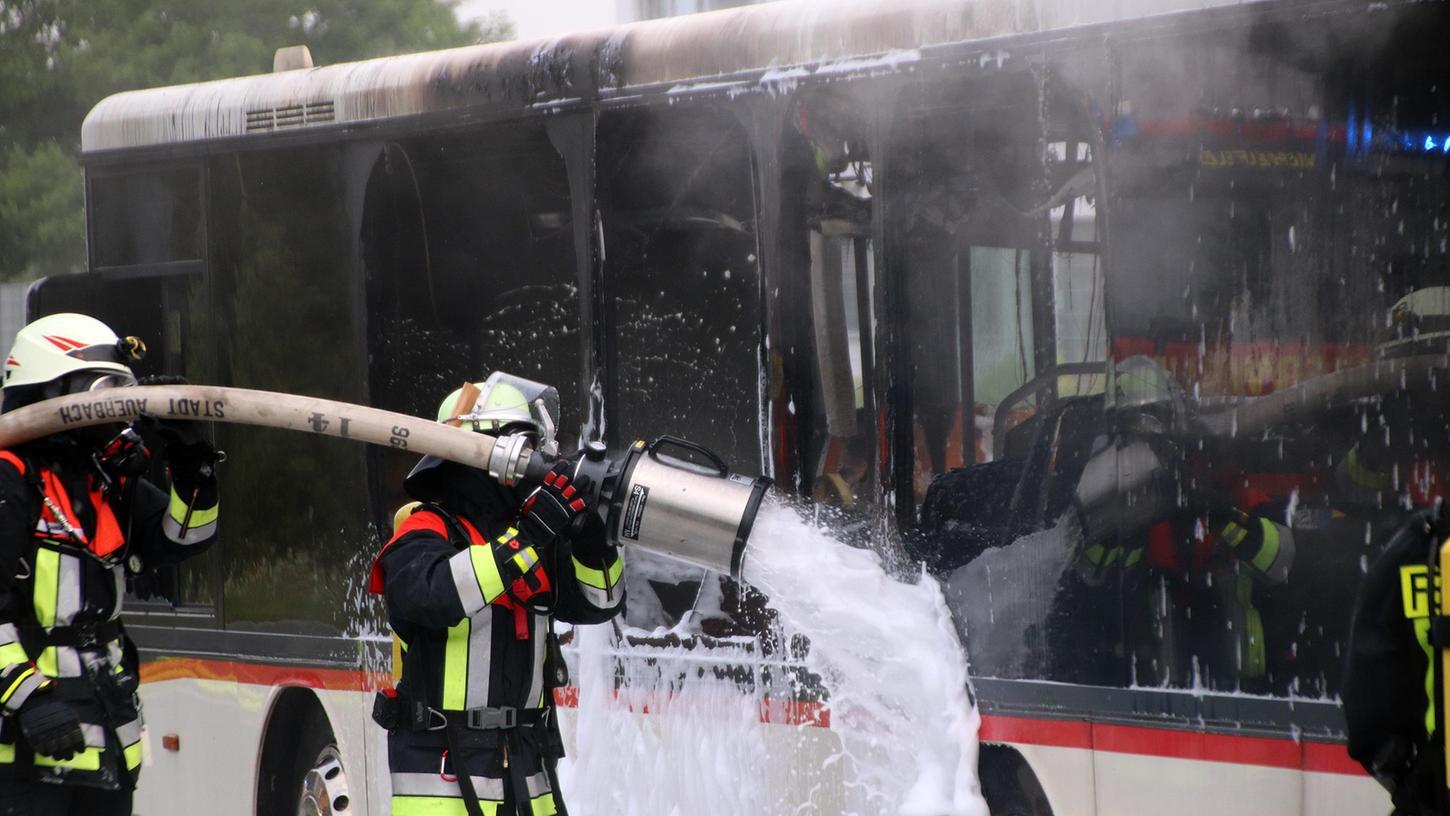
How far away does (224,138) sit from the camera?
5105 millimetres

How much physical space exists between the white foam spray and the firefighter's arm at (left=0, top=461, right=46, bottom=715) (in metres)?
1.61

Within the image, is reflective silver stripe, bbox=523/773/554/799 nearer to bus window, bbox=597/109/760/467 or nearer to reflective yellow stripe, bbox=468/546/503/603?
reflective yellow stripe, bbox=468/546/503/603

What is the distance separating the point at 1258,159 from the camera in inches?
133

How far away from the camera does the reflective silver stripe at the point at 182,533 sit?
4.18 meters

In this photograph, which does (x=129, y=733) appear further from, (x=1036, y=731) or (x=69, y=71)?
(x=69, y=71)

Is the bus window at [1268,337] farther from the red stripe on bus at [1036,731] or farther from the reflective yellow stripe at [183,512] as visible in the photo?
the reflective yellow stripe at [183,512]

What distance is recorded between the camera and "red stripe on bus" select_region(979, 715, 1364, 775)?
332cm

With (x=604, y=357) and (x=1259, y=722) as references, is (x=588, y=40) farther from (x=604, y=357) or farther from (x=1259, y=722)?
(x=1259, y=722)

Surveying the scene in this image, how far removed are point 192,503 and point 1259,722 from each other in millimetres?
2869

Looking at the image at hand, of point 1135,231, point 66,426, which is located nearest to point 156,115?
point 66,426

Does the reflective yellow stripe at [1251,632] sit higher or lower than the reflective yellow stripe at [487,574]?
lower

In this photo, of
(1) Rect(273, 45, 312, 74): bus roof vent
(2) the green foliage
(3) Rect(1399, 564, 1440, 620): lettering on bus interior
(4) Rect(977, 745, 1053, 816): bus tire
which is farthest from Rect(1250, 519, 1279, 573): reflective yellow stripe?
(2) the green foliage

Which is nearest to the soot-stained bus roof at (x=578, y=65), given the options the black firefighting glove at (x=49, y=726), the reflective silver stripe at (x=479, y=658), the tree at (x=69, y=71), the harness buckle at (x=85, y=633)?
the reflective silver stripe at (x=479, y=658)

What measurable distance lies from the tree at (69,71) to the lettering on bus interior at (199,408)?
12385mm
